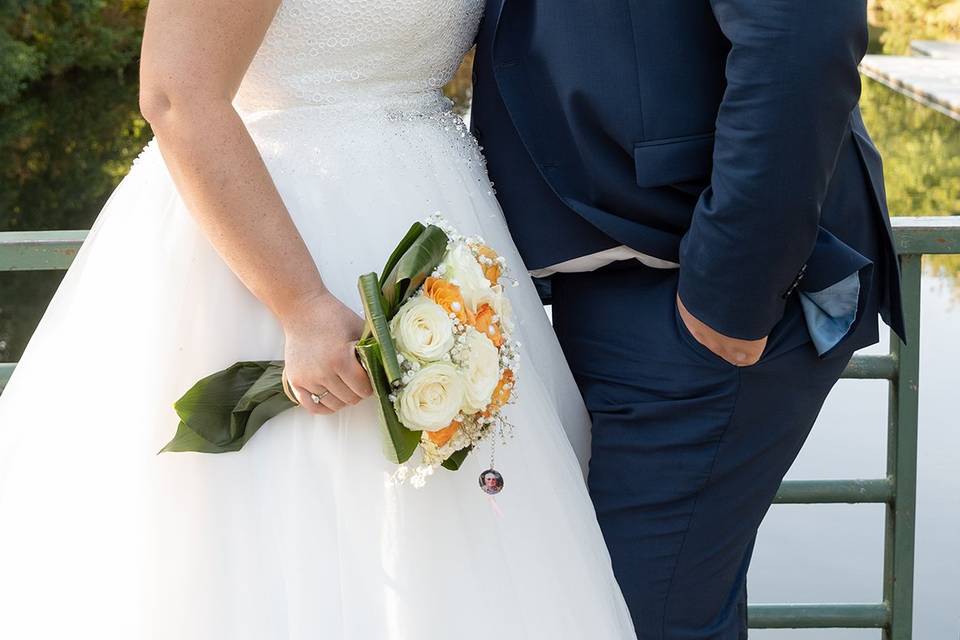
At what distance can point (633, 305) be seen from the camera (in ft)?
4.88

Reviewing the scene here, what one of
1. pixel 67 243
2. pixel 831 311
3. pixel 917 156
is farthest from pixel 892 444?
pixel 917 156

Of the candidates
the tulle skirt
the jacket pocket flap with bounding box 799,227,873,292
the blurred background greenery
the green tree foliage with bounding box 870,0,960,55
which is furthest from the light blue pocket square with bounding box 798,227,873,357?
the green tree foliage with bounding box 870,0,960,55

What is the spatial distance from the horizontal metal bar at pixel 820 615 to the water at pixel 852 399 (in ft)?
5.95

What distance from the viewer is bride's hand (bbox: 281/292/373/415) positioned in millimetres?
1267

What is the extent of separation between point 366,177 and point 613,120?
30 centimetres

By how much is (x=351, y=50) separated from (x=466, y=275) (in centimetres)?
33

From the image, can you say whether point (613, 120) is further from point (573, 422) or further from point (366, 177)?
point (573, 422)

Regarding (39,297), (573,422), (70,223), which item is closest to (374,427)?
(573,422)

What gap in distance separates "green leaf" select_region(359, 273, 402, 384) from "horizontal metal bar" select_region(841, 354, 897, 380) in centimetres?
93

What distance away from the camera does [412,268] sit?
1.22 m

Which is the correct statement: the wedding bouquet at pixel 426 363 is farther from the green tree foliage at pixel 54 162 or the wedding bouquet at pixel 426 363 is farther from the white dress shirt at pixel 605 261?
the green tree foliage at pixel 54 162

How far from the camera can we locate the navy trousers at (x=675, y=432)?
1448 millimetres

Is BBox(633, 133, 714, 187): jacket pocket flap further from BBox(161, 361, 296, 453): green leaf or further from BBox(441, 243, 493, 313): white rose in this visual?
BBox(161, 361, 296, 453): green leaf

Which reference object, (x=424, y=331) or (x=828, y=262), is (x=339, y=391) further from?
(x=828, y=262)
